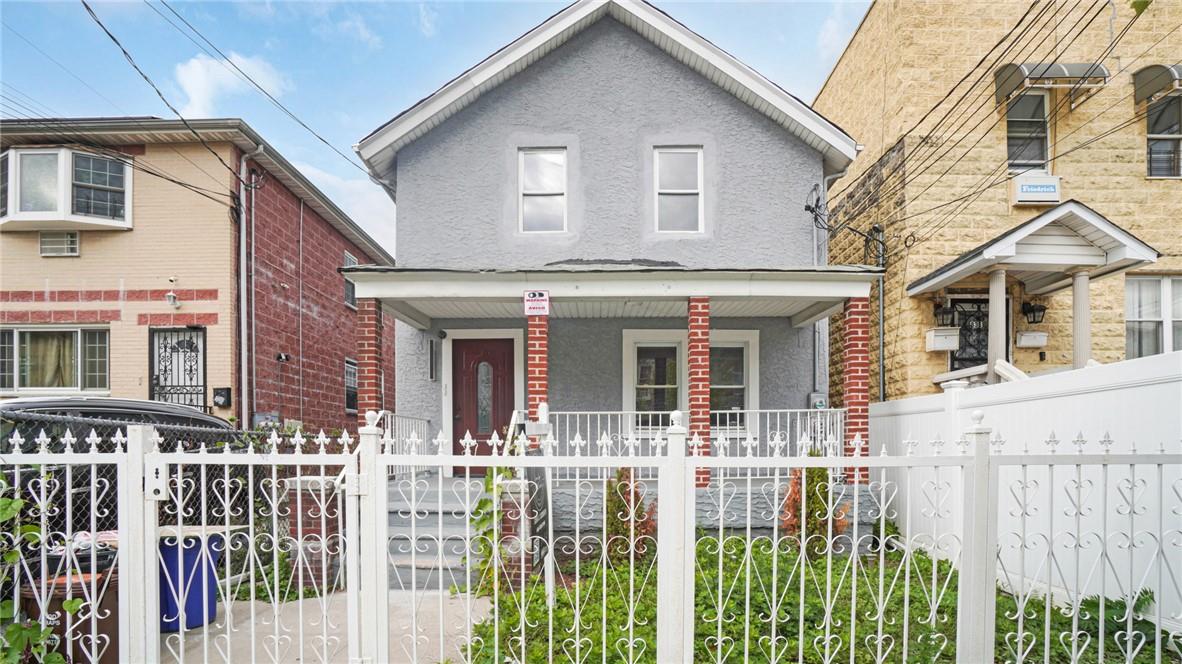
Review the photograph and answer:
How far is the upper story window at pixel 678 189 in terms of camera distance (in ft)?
30.2

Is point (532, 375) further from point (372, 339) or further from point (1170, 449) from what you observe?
point (1170, 449)

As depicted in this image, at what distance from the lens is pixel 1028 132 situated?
8781mm

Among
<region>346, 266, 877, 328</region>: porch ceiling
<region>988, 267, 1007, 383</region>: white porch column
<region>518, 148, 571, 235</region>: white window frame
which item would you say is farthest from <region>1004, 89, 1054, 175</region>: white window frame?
<region>518, 148, 571, 235</region>: white window frame

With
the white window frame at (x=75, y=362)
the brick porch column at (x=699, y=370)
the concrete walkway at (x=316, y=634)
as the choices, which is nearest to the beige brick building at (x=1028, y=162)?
the brick porch column at (x=699, y=370)

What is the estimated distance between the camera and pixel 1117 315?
8500 mm

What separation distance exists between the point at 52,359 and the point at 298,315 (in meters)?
3.73

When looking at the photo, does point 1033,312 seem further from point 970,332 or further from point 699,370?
point 699,370

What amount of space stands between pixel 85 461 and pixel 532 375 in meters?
4.49

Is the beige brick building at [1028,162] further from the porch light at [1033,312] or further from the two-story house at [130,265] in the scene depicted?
the two-story house at [130,265]

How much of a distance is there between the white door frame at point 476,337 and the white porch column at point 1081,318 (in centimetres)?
744

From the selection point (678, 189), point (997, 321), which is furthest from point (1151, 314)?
point (678, 189)

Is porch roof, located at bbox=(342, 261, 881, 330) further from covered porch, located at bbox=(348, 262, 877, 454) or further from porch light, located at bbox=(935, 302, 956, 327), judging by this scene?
porch light, located at bbox=(935, 302, 956, 327)

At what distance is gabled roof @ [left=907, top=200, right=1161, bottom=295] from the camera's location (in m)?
7.07

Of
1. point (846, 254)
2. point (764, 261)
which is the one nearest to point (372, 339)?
point (764, 261)
